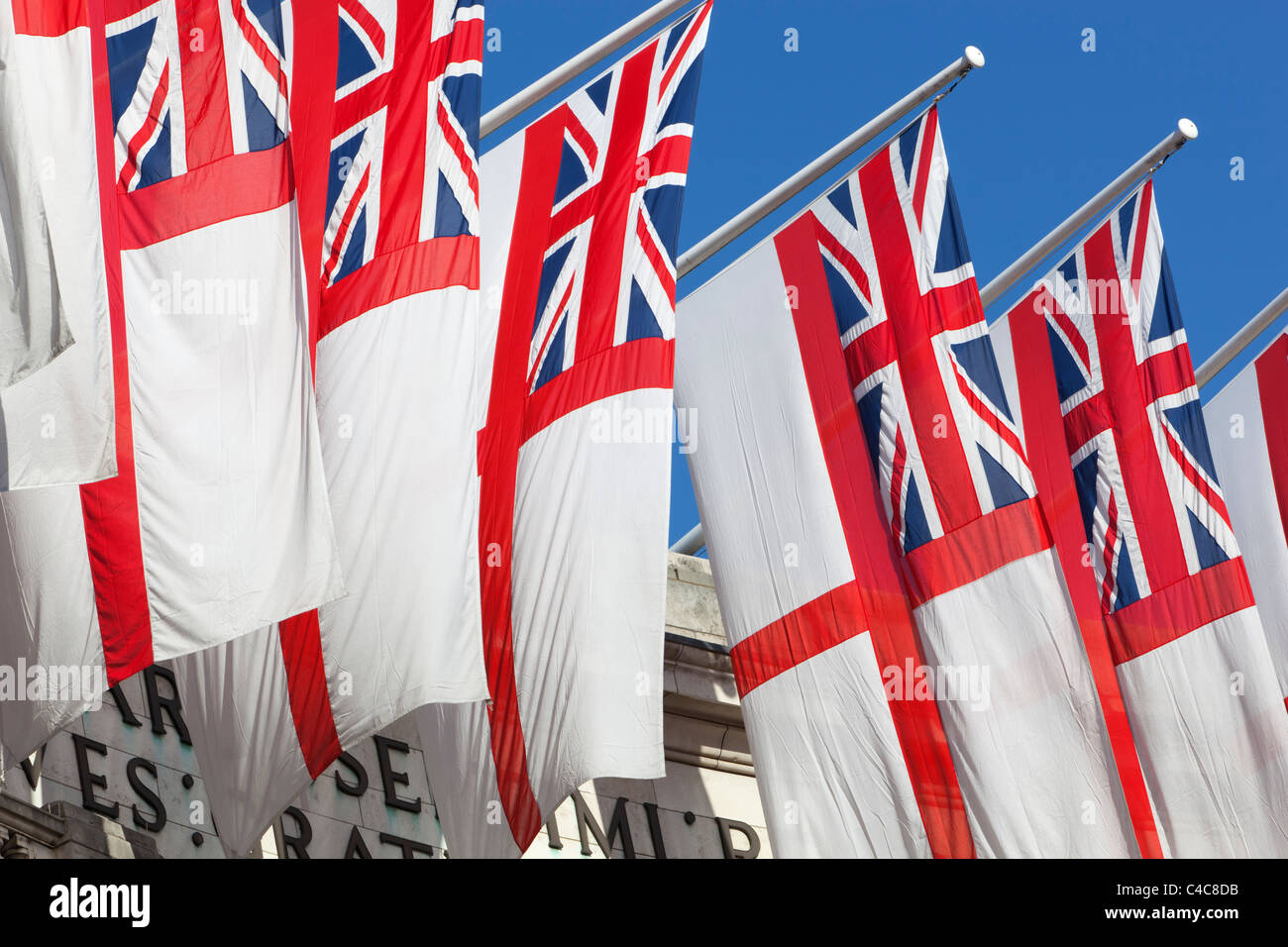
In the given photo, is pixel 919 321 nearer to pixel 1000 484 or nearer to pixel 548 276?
pixel 1000 484

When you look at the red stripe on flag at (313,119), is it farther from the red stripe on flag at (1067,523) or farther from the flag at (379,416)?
the red stripe on flag at (1067,523)

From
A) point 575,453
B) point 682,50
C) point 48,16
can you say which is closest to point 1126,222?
point 682,50

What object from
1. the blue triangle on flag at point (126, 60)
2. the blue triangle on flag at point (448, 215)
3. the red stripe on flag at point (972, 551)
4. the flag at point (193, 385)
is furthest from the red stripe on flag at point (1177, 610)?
the blue triangle on flag at point (126, 60)

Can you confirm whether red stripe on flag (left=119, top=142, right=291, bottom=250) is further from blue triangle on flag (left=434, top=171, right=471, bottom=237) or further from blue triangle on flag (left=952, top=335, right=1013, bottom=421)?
blue triangle on flag (left=952, top=335, right=1013, bottom=421)

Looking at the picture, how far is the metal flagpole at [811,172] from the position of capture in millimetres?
17469

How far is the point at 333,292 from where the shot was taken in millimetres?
11156

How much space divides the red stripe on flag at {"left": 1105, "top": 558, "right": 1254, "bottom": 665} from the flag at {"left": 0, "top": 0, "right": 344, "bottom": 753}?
28.5 ft

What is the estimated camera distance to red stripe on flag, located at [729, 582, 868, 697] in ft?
45.5

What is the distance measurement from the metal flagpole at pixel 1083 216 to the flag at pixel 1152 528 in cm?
138

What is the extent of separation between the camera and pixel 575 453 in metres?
12.3

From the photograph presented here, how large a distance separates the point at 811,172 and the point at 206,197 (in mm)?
9128

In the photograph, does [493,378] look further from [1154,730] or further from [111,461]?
[1154,730]

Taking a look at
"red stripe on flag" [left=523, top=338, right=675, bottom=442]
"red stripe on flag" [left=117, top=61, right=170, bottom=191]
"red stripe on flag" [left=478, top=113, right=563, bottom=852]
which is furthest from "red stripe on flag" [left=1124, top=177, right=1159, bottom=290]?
"red stripe on flag" [left=117, top=61, right=170, bottom=191]

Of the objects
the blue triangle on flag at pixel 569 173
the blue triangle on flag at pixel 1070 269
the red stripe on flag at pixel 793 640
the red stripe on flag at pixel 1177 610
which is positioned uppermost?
the blue triangle on flag at pixel 1070 269
